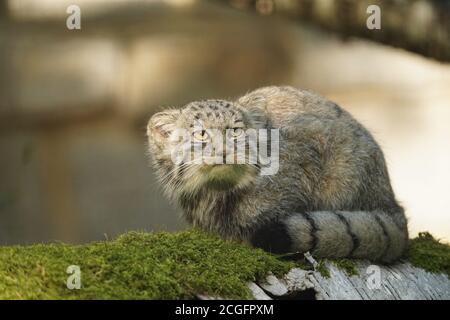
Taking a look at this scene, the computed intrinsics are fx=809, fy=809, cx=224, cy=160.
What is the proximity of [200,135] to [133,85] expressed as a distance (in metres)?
3.64

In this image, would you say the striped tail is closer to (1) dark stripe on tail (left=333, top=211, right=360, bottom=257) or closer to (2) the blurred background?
(1) dark stripe on tail (left=333, top=211, right=360, bottom=257)

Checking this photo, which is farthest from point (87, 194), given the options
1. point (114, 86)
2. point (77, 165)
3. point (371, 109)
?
point (371, 109)

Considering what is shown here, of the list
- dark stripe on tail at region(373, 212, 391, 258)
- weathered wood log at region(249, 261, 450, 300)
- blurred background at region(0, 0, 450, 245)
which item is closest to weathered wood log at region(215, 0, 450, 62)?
blurred background at region(0, 0, 450, 245)

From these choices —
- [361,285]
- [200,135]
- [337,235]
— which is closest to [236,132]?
[200,135]

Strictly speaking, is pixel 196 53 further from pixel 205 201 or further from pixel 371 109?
pixel 205 201

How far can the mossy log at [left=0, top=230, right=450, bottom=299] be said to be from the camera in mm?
2996

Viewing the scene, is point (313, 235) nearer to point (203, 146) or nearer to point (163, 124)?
point (203, 146)

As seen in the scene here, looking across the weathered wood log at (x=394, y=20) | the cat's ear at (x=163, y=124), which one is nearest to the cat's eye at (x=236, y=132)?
the cat's ear at (x=163, y=124)

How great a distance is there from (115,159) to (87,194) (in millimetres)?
378

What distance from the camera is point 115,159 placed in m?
6.89

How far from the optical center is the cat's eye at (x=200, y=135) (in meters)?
3.36

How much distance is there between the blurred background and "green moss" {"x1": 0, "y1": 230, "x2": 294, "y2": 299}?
3357mm

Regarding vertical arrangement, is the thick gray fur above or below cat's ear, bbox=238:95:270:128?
below

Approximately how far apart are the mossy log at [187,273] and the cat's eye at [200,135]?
452 mm
